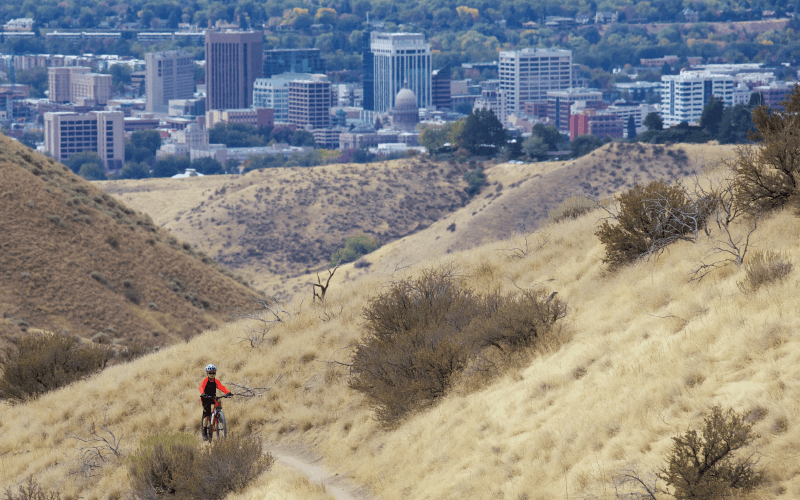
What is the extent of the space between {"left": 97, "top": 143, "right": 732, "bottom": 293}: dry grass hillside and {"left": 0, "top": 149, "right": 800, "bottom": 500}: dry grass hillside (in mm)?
69255

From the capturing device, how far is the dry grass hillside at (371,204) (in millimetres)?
100250

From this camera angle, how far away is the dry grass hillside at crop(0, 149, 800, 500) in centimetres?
955

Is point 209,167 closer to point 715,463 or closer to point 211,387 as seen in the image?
point 211,387

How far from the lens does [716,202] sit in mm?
14484

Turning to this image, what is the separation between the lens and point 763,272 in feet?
37.1

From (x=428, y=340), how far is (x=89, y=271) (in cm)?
2177

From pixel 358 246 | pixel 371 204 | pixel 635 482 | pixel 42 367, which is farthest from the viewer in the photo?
pixel 371 204

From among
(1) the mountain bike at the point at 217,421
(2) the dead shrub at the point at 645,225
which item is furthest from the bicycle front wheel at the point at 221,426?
(2) the dead shrub at the point at 645,225

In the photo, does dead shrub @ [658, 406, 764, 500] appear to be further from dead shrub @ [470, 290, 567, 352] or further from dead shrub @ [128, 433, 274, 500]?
dead shrub @ [128, 433, 274, 500]

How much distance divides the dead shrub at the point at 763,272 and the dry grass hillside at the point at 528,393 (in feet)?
0.53

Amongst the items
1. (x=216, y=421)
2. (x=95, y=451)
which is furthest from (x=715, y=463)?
(x=95, y=451)

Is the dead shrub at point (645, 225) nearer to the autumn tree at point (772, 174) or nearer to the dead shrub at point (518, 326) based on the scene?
the autumn tree at point (772, 174)

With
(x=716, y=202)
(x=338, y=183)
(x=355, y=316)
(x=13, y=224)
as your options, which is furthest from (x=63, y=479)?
(x=338, y=183)

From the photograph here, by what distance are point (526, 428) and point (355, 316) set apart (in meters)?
7.57
